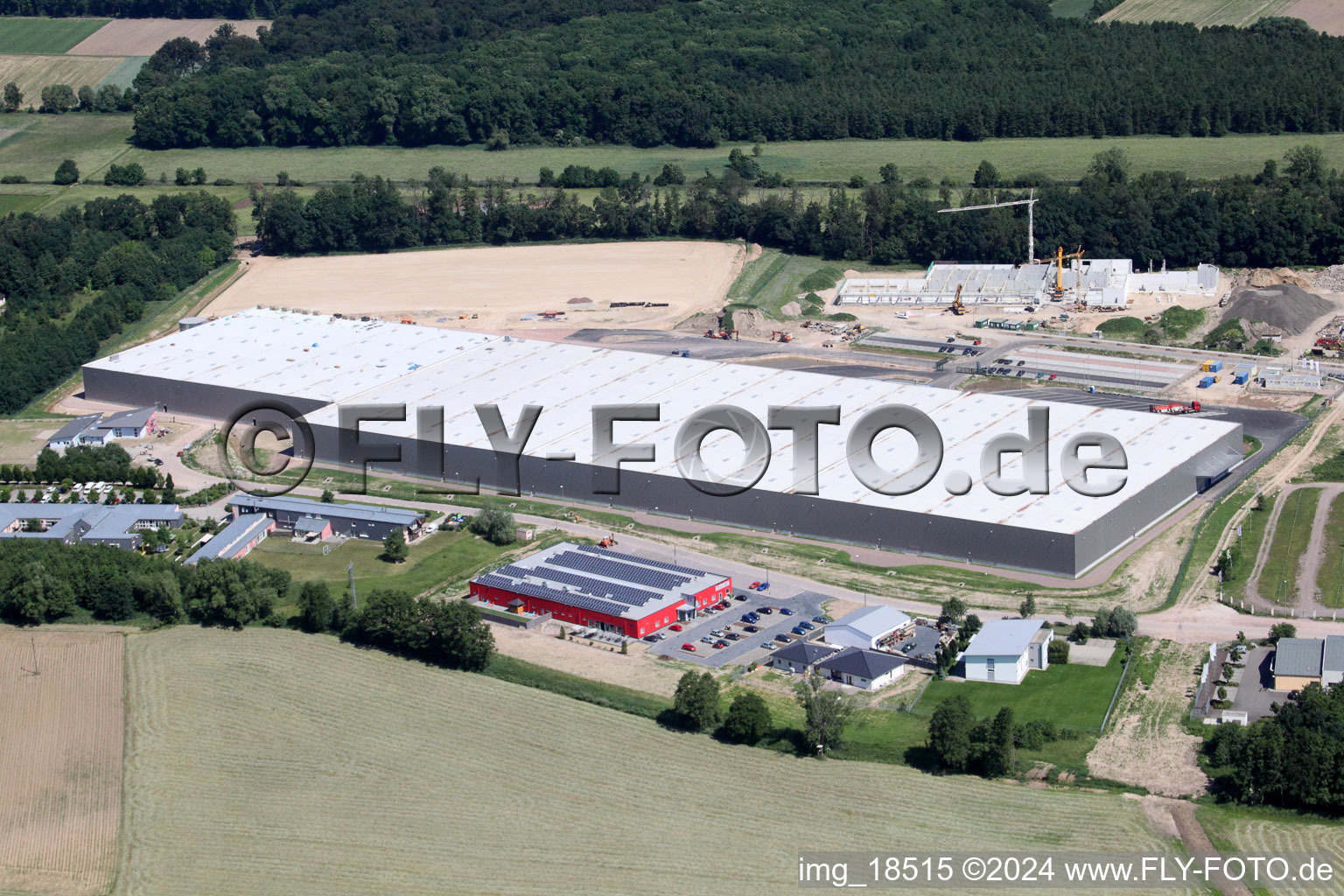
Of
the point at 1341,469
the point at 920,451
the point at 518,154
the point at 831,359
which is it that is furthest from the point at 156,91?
the point at 1341,469

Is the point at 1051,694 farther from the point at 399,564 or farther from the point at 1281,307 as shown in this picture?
the point at 1281,307

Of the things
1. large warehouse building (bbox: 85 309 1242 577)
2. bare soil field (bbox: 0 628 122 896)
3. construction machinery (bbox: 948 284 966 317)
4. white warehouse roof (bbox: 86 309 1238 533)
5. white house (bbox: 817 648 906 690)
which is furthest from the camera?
construction machinery (bbox: 948 284 966 317)

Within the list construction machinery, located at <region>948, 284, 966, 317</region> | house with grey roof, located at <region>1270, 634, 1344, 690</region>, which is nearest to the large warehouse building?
house with grey roof, located at <region>1270, 634, 1344, 690</region>

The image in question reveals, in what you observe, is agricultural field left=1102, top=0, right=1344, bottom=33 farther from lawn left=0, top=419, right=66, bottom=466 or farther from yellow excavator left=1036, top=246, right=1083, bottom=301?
lawn left=0, top=419, right=66, bottom=466

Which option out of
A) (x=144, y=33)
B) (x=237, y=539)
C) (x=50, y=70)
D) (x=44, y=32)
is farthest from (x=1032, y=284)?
(x=44, y=32)

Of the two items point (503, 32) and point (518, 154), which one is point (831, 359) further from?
point (503, 32)

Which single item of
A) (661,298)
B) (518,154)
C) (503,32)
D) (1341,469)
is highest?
(503,32)

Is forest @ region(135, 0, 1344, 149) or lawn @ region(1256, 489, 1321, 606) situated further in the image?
forest @ region(135, 0, 1344, 149)

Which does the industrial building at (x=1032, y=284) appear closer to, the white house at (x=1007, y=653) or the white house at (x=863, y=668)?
the white house at (x=1007, y=653)
